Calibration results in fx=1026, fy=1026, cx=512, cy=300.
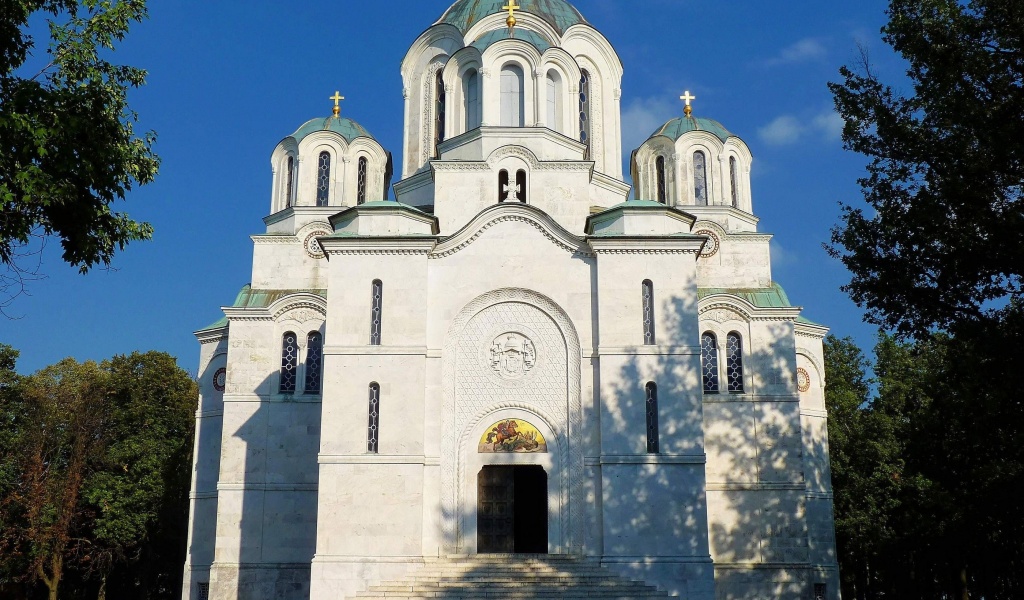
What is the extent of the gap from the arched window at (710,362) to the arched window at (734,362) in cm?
25

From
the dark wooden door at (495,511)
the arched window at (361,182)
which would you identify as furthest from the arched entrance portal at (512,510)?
the arched window at (361,182)

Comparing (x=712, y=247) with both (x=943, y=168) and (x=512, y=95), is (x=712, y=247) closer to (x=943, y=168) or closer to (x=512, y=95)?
(x=512, y=95)

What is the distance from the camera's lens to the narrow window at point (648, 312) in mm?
18828

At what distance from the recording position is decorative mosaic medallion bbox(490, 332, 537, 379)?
19078 millimetres

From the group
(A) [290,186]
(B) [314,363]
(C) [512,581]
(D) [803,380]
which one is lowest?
(C) [512,581]

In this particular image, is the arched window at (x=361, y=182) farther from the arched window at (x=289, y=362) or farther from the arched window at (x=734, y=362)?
the arched window at (x=734, y=362)

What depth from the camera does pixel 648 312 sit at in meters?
19.0

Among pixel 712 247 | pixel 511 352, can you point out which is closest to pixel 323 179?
pixel 511 352

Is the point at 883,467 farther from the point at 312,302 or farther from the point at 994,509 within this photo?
the point at 312,302

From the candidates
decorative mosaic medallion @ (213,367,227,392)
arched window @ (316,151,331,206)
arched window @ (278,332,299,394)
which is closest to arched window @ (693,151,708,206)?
arched window @ (316,151,331,206)

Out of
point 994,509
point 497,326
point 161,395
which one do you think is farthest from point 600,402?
point 161,395

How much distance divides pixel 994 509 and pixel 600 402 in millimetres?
7402

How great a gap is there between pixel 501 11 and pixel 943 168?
14.3m

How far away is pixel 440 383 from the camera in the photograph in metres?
18.8
